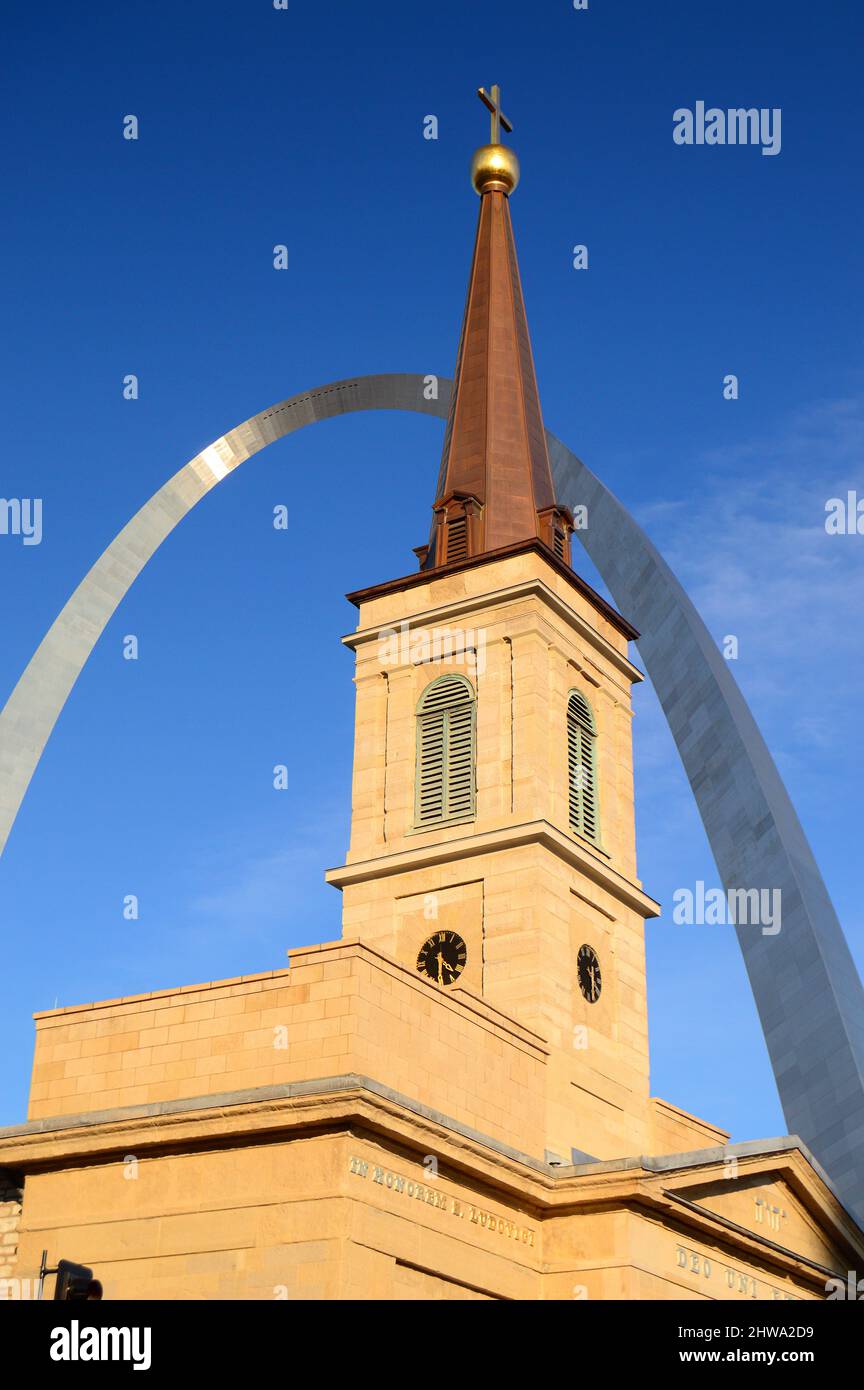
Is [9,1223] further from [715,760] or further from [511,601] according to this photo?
[715,760]

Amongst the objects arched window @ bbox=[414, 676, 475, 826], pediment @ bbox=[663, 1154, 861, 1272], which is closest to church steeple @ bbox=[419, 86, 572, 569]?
arched window @ bbox=[414, 676, 475, 826]

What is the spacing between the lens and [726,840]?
34750 mm

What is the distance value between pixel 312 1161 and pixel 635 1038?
12.6 meters

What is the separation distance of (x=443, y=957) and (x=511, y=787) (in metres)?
3.47

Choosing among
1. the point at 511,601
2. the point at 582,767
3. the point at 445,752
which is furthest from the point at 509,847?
the point at 511,601

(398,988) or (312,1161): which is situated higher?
(398,988)

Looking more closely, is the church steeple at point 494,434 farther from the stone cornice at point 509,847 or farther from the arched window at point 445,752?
the stone cornice at point 509,847

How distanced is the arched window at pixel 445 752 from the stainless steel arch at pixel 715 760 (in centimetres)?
525

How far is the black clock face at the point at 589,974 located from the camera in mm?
32625

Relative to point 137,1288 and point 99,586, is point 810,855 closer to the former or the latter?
point 137,1288

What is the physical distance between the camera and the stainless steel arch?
30.4 metres

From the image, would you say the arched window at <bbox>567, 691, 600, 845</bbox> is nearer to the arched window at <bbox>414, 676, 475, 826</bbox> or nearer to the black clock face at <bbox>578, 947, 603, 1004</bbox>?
the arched window at <bbox>414, 676, 475, 826</bbox>

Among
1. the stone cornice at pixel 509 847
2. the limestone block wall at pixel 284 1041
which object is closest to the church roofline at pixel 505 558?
the stone cornice at pixel 509 847
